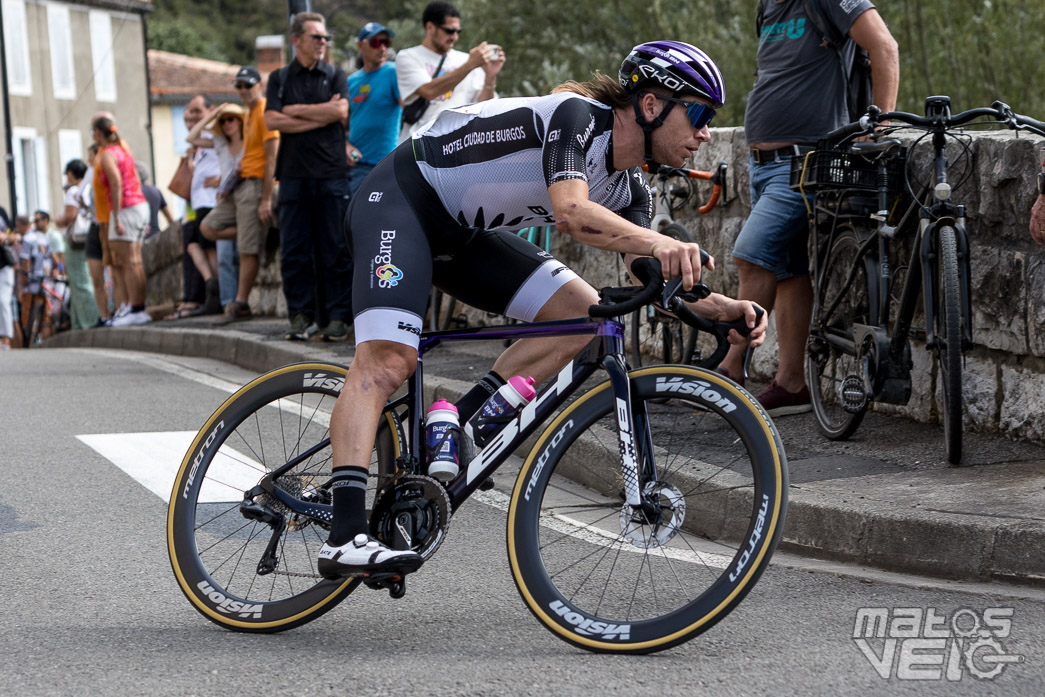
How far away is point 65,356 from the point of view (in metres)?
12.6

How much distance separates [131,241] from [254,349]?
436cm

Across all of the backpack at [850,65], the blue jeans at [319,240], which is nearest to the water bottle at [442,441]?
the backpack at [850,65]

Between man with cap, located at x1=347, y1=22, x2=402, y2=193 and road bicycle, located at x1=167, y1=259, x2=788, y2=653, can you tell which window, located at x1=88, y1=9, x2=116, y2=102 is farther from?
road bicycle, located at x1=167, y1=259, x2=788, y2=653

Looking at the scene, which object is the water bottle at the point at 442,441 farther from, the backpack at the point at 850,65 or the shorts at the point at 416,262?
the backpack at the point at 850,65

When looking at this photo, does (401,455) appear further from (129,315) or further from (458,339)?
(129,315)

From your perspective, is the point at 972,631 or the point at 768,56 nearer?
the point at 972,631

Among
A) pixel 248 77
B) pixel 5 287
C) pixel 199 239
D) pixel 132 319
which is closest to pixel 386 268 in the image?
pixel 248 77

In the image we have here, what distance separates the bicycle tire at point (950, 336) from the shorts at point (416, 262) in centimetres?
171

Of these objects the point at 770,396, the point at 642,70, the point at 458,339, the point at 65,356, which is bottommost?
the point at 65,356

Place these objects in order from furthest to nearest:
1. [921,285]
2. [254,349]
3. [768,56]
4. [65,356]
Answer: [65,356] → [254,349] → [768,56] → [921,285]

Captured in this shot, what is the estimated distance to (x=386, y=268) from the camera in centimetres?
383

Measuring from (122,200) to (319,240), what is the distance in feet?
16.0

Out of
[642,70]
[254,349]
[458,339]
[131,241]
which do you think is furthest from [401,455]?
[131,241]

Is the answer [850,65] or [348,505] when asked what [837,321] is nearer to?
[850,65]
